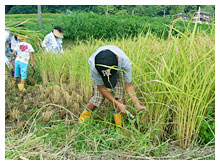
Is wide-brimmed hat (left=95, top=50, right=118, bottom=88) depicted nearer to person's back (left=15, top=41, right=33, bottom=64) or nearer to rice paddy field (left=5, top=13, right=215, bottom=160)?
rice paddy field (left=5, top=13, right=215, bottom=160)

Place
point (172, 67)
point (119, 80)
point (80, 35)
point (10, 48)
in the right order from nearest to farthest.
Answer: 1. point (172, 67)
2. point (119, 80)
3. point (10, 48)
4. point (80, 35)

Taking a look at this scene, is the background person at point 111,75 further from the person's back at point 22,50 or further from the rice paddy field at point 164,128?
the person's back at point 22,50

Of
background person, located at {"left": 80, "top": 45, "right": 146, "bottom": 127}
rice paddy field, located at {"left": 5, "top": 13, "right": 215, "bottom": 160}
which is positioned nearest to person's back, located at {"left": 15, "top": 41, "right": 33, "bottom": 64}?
rice paddy field, located at {"left": 5, "top": 13, "right": 215, "bottom": 160}

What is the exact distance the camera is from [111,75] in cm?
154

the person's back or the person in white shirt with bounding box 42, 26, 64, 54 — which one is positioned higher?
the person in white shirt with bounding box 42, 26, 64, 54

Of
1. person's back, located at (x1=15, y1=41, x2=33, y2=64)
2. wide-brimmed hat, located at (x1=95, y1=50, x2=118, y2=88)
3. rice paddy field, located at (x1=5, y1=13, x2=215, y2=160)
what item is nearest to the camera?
rice paddy field, located at (x1=5, y1=13, x2=215, y2=160)

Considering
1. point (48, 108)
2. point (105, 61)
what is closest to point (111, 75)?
point (105, 61)

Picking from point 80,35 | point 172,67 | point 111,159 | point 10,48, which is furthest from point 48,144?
point 80,35

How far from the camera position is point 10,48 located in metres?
3.85

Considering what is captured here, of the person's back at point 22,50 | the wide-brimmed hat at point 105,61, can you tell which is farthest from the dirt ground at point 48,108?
the wide-brimmed hat at point 105,61

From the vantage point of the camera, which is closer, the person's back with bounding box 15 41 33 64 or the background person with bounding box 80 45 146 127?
the background person with bounding box 80 45 146 127

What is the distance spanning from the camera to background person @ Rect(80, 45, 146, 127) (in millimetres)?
1444

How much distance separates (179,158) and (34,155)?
0.96 m
